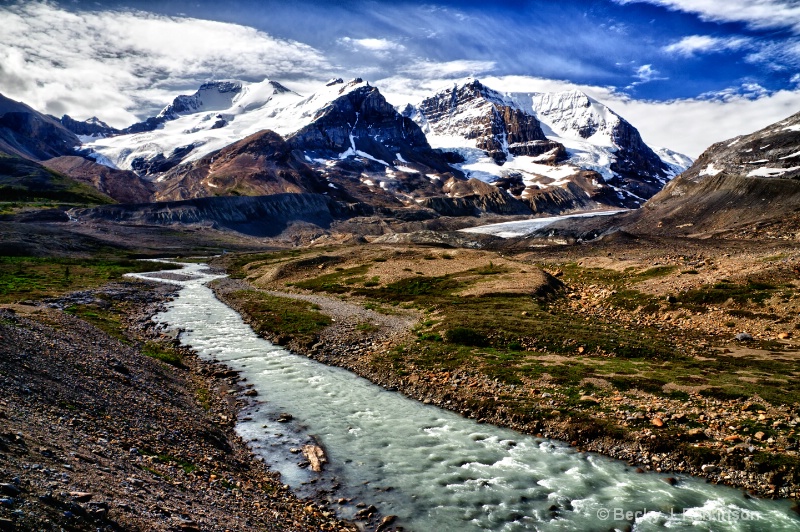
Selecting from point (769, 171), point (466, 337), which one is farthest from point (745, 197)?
point (466, 337)

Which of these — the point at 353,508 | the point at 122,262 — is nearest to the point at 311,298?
the point at 353,508

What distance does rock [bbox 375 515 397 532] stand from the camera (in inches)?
707

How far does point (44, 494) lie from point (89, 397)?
40.8 ft

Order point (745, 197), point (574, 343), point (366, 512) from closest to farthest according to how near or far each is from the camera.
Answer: point (366, 512) < point (574, 343) < point (745, 197)

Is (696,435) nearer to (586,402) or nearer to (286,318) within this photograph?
(586,402)

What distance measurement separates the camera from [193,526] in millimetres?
13797

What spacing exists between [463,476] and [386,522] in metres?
5.33

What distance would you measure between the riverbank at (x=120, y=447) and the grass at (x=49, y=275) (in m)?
36.0

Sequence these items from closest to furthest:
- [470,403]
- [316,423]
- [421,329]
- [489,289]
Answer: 1. [316,423]
2. [470,403]
3. [421,329]
4. [489,289]

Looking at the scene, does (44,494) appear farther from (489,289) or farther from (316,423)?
(489,289)

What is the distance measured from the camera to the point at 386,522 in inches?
720

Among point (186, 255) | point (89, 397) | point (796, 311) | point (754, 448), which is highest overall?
point (796, 311)

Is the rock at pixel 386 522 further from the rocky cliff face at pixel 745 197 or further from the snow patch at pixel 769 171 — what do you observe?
the snow patch at pixel 769 171

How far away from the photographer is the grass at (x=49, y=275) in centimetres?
6562
